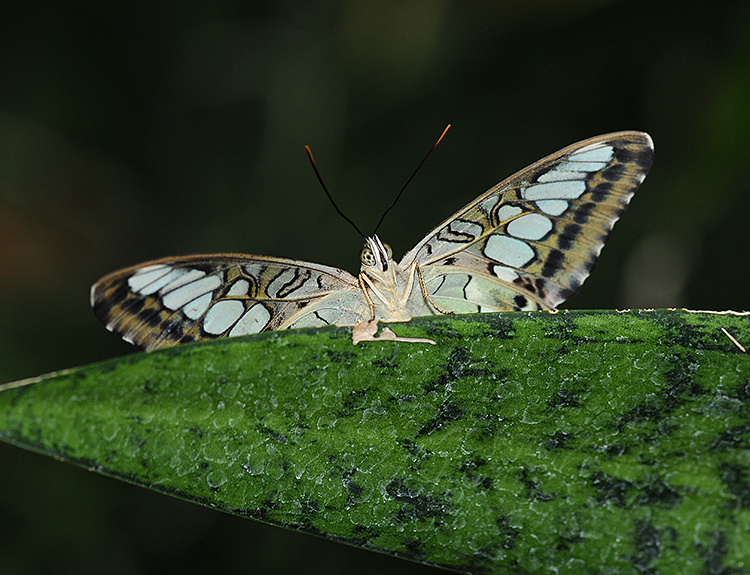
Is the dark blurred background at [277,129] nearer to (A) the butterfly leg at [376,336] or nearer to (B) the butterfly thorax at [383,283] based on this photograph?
(B) the butterfly thorax at [383,283]

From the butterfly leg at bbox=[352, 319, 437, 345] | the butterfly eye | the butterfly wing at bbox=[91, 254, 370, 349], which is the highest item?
the butterfly leg at bbox=[352, 319, 437, 345]

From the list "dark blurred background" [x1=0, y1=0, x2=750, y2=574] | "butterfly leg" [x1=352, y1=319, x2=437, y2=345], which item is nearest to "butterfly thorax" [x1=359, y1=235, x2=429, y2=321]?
"butterfly leg" [x1=352, y1=319, x2=437, y2=345]

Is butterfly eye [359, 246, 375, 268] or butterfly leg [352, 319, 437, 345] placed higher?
butterfly leg [352, 319, 437, 345]

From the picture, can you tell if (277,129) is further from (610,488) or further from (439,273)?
(610,488)

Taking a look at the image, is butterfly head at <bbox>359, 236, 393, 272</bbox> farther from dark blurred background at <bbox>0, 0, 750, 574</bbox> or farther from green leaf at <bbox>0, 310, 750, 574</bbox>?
dark blurred background at <bbox>0, 0, 750, 574</bbox>

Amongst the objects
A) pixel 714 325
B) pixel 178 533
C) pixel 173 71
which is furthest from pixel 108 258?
pixel 714 325

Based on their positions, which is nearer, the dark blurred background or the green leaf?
the green leaf

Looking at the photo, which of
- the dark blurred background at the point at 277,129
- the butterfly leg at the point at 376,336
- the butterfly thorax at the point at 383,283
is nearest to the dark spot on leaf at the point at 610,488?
the butterfly leg at the point at 376,336
